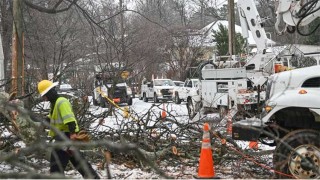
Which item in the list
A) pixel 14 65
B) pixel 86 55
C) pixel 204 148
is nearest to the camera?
pixel 204 148

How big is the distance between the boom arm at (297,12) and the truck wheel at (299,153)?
253 centimetres

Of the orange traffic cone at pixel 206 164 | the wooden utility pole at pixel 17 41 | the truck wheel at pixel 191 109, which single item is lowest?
the truck wheel at pixel 191 109

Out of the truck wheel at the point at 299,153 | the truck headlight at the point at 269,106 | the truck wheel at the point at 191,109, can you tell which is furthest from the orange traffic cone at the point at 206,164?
the truck wheel at the point at 191,109

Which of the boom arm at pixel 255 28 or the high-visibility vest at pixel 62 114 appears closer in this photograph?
the high-visibility vest at pixel 62 114

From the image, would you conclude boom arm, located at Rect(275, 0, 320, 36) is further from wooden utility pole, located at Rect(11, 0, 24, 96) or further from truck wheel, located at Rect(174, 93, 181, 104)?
truck wheel, located at Rect(174, 93, 181, 104)

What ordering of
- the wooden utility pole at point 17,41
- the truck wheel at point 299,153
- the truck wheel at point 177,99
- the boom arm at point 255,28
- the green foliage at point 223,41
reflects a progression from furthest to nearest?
1. the green foliage at point 223,41
2. the truck wheel at point 177,99
3. the boom arm at point 255,28
4. the wooden utility pole at point 17,41
5. the truck wheel at point 299,153

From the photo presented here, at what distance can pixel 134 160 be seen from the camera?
7785mm

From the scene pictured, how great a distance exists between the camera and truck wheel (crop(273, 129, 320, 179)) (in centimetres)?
608

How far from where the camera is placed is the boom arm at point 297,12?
793cm

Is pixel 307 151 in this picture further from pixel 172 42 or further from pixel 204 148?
pixel 172 42

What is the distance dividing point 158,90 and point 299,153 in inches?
973

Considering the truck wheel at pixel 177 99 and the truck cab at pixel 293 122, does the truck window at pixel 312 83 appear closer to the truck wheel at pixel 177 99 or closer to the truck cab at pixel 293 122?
the truck cab at pixel 293 122

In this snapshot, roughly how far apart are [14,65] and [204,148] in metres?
6.77

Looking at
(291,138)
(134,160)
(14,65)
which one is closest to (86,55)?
(14,65)
